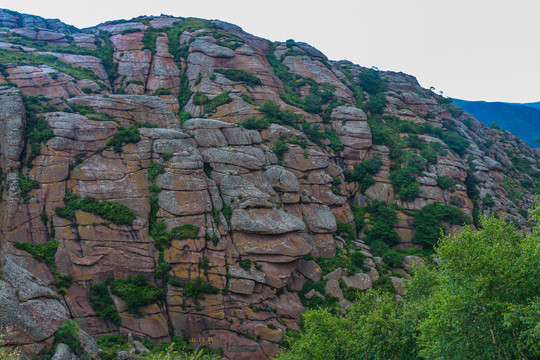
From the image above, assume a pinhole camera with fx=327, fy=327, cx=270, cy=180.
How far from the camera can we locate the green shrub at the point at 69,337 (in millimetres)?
20500

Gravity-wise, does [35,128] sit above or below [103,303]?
above

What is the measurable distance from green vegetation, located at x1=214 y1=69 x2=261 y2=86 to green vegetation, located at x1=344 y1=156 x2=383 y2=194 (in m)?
25.0

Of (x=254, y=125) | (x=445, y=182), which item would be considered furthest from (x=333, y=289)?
(x=445, y=182)

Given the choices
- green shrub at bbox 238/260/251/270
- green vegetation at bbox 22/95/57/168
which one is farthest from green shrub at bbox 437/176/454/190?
green vegetation at bbox 22/95/57/168

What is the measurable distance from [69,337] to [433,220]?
4750 cm

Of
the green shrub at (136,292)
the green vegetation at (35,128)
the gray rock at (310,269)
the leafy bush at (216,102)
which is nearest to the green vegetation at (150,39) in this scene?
the leafy bush at (216,102)

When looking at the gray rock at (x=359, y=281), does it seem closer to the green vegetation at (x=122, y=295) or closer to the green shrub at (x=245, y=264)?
the green shrub at (x=245, y=264)

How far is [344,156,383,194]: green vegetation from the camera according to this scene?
2226 inches

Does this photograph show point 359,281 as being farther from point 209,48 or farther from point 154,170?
point 209,48

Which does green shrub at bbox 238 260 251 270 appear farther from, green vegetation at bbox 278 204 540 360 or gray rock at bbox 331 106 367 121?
gray rock at bbox 331 106 367 121

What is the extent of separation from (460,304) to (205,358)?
869 inches

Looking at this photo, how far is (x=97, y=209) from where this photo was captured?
113ft

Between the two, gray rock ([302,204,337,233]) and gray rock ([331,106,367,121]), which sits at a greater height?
gray rock ([331,106,367,121])

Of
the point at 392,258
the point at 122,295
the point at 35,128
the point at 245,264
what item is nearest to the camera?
the point at 122,295
